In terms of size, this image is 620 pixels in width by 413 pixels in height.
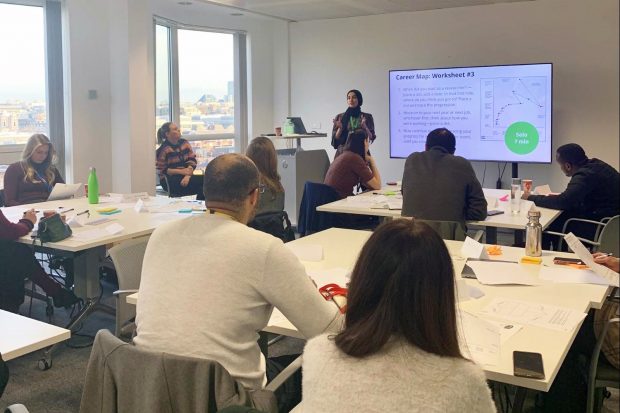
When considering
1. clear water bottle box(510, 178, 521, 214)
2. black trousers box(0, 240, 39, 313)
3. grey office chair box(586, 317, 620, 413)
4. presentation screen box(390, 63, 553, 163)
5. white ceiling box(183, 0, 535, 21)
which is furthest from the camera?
white ceiling box(183, 0, 535, 21)

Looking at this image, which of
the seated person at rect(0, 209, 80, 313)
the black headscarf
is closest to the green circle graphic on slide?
the black headscarf

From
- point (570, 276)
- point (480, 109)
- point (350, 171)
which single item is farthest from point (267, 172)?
point (480, 109)

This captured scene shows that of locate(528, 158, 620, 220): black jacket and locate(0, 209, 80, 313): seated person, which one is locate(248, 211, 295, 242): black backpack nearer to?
locate(0, 209, 80, 313): seated person

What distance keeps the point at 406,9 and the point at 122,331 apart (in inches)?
230

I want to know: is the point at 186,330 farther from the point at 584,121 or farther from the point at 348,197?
the point at 584,121

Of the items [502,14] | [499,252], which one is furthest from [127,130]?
[499,252]

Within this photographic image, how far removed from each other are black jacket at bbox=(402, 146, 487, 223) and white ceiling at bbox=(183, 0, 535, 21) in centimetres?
372

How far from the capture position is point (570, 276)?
2.66m

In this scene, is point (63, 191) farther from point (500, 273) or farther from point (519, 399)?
point (519, 399)

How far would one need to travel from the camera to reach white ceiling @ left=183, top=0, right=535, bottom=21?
714 centimetres

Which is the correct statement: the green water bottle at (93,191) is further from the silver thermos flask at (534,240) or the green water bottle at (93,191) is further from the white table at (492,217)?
the silver thermos flask at (534,240)

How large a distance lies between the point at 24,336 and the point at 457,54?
21.1ft

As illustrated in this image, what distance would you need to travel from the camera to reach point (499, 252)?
3.10 metres

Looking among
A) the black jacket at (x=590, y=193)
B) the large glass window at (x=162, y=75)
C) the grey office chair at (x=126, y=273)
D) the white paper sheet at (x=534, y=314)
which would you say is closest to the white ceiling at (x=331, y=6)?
the large glass window at (x=162, y=75)
